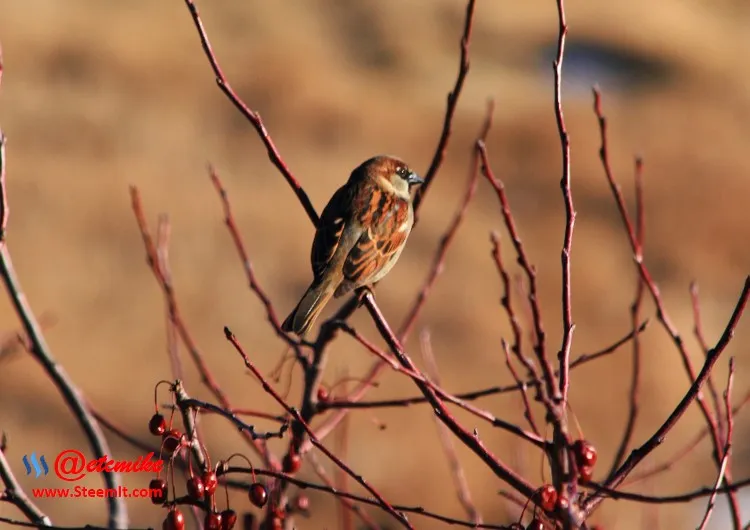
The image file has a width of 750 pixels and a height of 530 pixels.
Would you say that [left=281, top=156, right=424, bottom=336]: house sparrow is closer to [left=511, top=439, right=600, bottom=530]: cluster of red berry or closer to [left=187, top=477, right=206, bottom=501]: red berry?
[left=187, top=477, right=206, bottom=501]: red berry

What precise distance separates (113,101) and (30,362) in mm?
6073

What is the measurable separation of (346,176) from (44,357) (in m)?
11.6

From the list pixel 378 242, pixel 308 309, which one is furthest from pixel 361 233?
pixel 308 309

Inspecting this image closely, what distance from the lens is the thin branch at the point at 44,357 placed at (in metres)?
2.93

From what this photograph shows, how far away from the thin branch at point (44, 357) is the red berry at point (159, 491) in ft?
1.95

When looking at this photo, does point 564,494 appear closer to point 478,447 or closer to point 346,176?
point 478,447

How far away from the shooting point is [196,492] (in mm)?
2418

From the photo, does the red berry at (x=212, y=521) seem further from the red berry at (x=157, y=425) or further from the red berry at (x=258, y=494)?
the red berry at (x=157, y=425)

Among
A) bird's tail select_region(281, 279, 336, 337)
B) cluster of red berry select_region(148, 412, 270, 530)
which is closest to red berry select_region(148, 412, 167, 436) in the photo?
cluster of red berry select_region(148, 412, 270, 530)

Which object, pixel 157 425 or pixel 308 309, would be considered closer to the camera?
pixel 157 425

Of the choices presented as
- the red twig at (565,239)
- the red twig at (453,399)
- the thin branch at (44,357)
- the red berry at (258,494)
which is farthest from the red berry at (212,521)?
the red twig at (565,239)

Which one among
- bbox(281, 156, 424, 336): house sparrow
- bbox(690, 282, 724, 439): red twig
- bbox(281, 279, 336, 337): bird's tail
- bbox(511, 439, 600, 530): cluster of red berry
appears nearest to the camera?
bbox(511, 439, 600, 530): cluster of red berry

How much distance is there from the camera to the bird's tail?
4.02 meters

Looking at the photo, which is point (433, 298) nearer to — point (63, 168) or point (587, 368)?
point (587, 368)
